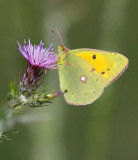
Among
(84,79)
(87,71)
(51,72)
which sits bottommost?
(84,79)

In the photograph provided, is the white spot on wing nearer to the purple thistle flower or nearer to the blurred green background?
the purple thistle flower

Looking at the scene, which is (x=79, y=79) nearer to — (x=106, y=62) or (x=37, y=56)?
(x=106, y=62)

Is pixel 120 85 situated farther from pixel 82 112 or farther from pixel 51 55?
pixel 51 55

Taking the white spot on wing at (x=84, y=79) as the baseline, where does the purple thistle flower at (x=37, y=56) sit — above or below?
above

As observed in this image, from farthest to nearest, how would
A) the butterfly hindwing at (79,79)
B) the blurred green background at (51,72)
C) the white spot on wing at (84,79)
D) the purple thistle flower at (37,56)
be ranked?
the blurred green background at (51,72)
the white spot on wing at (84,79)
the butterfly hindwing at (79,79)
the purple thistle flower at (37,56)

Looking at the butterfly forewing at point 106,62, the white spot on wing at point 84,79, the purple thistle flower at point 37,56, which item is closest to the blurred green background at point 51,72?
the white spot on wing at point 84,79

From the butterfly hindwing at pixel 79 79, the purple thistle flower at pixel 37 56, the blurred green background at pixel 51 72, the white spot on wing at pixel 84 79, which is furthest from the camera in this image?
the blurred green background at pixel 51 72

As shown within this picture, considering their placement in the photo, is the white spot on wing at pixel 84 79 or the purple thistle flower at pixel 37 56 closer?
the purple thistle flower at pixel 37 56

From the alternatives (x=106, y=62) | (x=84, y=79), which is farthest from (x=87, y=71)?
(x=106, y=62)

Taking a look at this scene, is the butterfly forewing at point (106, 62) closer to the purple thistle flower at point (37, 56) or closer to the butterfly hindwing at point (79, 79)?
the butterfly hindwing at point (79, 79)
